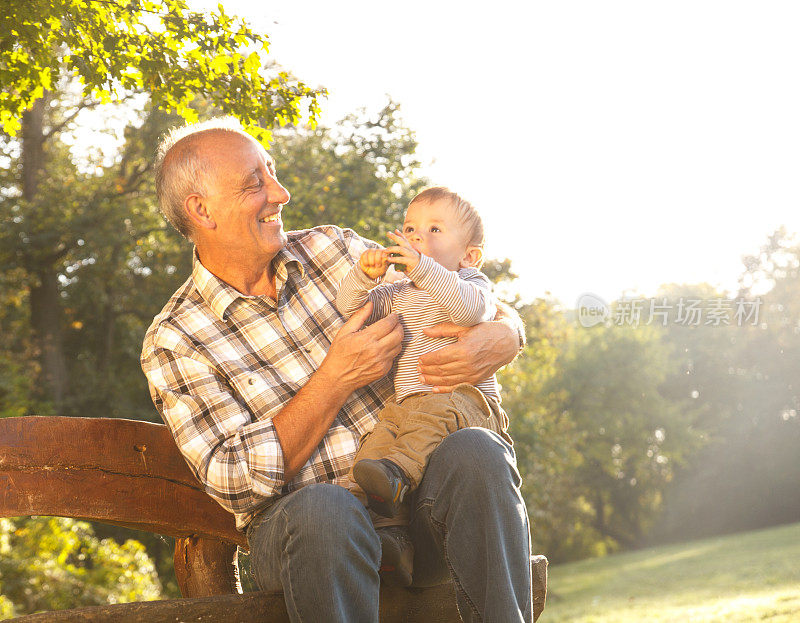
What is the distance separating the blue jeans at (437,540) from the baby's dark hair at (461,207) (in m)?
0.74

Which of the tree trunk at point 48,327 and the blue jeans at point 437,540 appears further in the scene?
the tree trunk at point 48,327

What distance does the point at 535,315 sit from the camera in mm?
11695

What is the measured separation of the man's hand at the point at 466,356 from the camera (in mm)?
2383

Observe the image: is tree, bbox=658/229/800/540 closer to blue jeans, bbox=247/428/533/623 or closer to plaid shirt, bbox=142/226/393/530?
plaid shirt, bbox=142/226/393/530

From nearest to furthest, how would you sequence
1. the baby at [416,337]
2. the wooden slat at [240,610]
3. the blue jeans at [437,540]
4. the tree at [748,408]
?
the wooden slat at [240,610] → the blue jeans at [437,540] → the baby at [416,337] → the tree at [748,408]

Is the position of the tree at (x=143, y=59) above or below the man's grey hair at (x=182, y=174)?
above

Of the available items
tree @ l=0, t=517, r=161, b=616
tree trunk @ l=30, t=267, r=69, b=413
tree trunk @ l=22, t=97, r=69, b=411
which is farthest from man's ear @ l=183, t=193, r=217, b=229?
tree trunk @ l=30, t=267, r=69, b=413

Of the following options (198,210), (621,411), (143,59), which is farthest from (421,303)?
(621,411)

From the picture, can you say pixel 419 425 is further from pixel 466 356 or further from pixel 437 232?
pixel 437 232

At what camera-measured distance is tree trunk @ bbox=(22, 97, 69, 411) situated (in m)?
12.9

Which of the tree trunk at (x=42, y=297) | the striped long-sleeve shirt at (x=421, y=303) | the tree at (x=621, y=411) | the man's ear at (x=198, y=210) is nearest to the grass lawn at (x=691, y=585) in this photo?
the tree at (x=621, y=411)

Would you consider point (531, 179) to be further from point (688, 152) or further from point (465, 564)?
point (465, 564)

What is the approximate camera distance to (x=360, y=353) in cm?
238

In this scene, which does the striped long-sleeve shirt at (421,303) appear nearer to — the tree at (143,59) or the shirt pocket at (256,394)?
the shirt pocket at (256,394)
